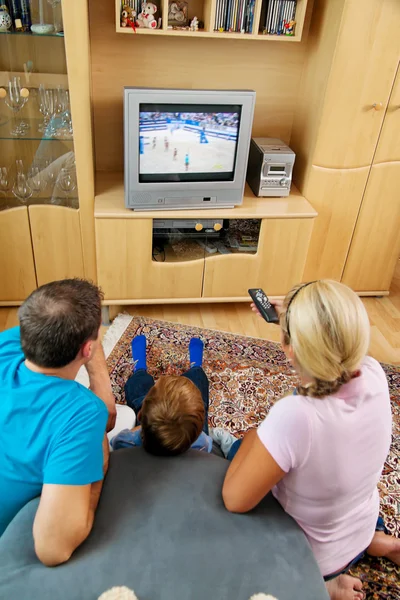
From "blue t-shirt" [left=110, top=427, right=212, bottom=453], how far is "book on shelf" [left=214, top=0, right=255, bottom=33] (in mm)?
2017

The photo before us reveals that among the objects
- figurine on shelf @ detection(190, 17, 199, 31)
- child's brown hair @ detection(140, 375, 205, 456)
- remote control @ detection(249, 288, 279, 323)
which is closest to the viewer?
child's brown hair @ detection(140, 375, 205, 456)

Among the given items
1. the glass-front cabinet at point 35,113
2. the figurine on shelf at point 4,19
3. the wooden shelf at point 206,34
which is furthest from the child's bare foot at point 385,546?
the figurine on shelf at point 4,19

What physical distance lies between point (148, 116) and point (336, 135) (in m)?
1.02

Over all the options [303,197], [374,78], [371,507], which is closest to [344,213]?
[303,197]

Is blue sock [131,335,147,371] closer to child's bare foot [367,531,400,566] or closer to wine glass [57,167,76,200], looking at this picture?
wine glass [57,167,76,200]

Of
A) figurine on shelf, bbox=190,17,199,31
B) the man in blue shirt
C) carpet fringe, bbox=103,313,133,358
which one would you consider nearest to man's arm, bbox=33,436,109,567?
the man in blue shirt

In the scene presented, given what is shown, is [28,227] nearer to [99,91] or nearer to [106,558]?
[99,91]

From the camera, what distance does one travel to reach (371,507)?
140 cm

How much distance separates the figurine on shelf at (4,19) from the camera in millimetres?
2373

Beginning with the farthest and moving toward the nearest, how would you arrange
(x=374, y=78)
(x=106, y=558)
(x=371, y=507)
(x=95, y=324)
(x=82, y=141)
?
(x=374, y=78) → (x=82, y=141) → (x=371, y=507) → (x=95, y=324) → (x=106, y=558)

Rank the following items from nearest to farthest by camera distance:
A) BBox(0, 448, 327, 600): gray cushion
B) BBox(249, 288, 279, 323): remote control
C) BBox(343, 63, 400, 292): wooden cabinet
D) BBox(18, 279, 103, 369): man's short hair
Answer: BBox(0, 448, 327, 600): gray cushion
BBox(18, 279, 103, 369): man's short hair
BBox(249, 288, 279, 323): remote control
BBox(343, 63, 400, 292): wooden cabinet

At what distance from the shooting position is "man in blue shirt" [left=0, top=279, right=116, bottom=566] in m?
1.11

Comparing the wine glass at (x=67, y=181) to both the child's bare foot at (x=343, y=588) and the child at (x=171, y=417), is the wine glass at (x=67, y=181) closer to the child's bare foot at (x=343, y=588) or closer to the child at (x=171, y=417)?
the child at (x=171, y=417)

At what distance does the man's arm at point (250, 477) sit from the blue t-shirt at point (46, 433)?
32 cm
